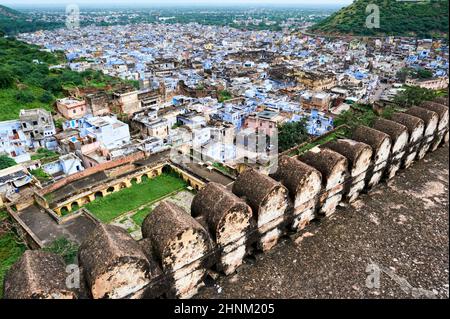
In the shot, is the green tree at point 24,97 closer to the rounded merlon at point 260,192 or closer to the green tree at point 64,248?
the green tree at point 64,248

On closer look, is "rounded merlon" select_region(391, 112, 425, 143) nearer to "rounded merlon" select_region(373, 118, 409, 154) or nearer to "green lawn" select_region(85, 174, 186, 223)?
"rounded merlon" select_region(373, 118, 409, 154)

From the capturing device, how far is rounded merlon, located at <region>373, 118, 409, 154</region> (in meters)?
8.52

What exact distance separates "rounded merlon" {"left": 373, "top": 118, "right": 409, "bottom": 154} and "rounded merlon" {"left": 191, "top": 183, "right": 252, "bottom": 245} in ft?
15.7

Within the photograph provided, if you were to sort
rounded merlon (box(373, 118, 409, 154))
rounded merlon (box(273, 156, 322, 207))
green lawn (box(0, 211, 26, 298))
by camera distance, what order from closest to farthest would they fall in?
rounded merlon (box(273, 156, 322, 207))
rounded merlon (box(373, 118, 409, 154))
green lawn (box(0, 211, 26, 298))

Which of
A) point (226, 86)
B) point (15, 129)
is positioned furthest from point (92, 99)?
point (226, 86)

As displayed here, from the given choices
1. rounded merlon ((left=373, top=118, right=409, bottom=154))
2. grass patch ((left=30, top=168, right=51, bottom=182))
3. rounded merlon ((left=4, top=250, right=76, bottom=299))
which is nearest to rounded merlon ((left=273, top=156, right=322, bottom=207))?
rounded merlon ((left=373, top=118, right=409, bottom=154))

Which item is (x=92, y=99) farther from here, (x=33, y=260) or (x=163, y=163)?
(x=33, y=260)

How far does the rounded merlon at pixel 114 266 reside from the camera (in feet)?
16.7

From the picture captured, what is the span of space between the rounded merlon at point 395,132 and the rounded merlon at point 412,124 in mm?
334

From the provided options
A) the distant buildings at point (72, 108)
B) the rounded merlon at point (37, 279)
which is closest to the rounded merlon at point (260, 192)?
the rounded merlon at point (37, 279)

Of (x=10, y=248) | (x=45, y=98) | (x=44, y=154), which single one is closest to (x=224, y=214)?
(x=10, y=248)

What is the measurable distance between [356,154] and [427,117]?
375 cm

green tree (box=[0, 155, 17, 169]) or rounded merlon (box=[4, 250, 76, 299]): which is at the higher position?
→ rounded merlon (box=[4, 250, 76, 299])

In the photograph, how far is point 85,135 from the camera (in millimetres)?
31172
